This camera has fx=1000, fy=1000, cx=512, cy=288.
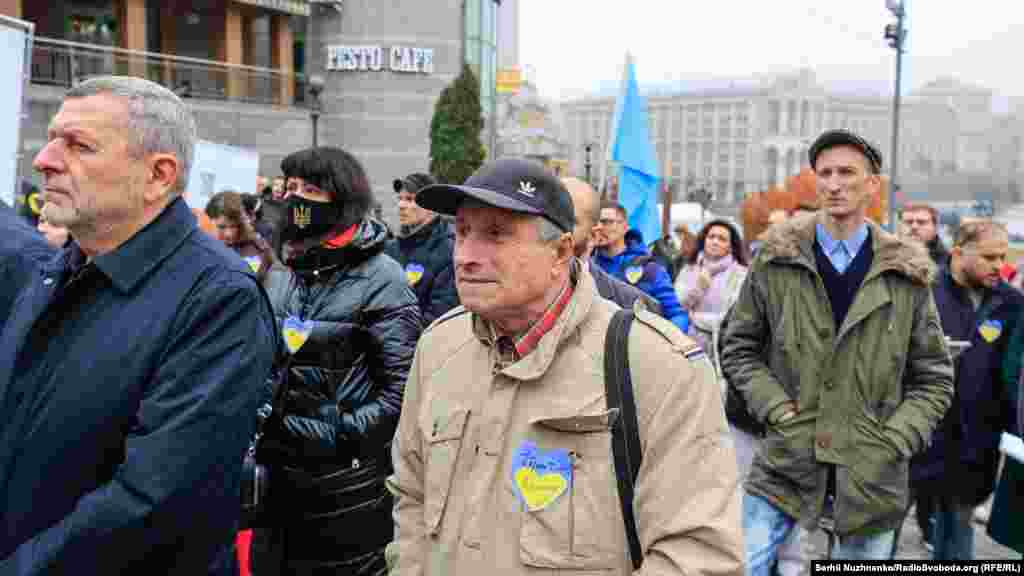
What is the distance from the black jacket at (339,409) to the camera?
3.96m

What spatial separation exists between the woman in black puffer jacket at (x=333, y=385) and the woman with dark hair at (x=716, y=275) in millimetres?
4521

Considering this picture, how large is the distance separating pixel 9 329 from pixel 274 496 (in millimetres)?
1513

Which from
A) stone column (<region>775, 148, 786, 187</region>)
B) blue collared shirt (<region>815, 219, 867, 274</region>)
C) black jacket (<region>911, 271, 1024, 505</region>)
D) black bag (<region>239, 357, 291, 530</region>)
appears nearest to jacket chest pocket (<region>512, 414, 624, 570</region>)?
black bag (<region>239, 357, 291, 530</region>)

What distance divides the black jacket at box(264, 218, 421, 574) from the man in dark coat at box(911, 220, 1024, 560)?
3.38 meters

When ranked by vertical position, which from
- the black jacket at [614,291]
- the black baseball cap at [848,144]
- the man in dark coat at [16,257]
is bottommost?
the black jacket at [614,291]

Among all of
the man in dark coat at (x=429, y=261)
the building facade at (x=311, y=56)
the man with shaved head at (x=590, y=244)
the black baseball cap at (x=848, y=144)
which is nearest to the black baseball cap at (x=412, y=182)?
the man in dark coat at (x=429, y=261)

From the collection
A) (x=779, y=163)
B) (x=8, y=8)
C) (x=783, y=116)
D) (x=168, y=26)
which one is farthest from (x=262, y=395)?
(x=783, y=116)

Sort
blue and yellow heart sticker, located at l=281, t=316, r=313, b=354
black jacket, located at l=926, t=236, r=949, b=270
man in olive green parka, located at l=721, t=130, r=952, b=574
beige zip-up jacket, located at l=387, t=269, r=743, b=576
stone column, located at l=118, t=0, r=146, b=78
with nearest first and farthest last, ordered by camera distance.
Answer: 1. beige zip-up jacket, located at l=387, t=269, r=743, b=576
2. blue and yellow heart sticker, located at l=281, t=316, r=313, b=354
3. man in olive green parka, located at l=721, t=130, r=952, b=574
4. black jacket, located at l=926, t=236, r=949, b=270
5. stone column, located at l=118, t=0, r=146, b=78

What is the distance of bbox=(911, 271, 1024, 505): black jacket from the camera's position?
5742mm

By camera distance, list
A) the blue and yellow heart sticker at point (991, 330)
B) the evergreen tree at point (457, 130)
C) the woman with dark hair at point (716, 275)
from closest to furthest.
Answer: the blue and yellow heart sticker at point (991, 330)
the woman with dark hair at point (716, 275)
the evergreen tree at point (457, 130)

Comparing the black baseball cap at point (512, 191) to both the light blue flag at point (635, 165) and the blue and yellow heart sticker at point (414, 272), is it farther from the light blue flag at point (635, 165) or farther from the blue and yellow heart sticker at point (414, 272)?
the light blue flag at point (635, 165)

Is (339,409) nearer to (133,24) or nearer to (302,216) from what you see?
(302,216)

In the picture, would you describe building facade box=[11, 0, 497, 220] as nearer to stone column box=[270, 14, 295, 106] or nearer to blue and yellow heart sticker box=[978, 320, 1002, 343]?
stone column box=[270, 14, 295, 106]

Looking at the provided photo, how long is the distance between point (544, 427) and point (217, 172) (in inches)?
431
